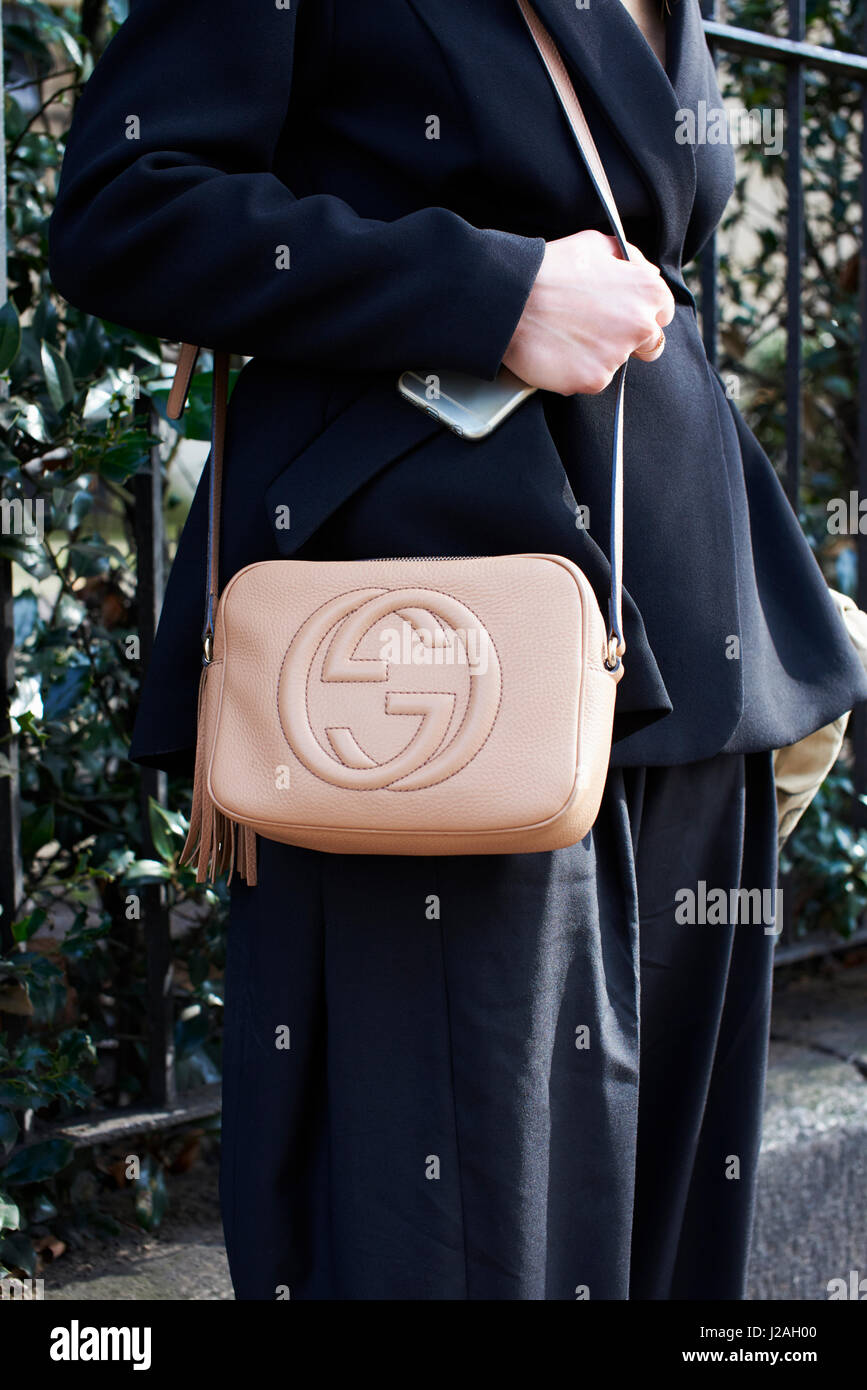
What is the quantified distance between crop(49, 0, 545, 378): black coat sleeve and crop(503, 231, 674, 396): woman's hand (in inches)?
1.0

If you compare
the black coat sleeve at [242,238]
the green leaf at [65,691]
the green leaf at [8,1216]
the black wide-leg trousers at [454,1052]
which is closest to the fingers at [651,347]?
the black coat sleeve at [242,238]

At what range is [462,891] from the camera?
1036mm

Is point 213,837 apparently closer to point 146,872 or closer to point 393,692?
point 393,692

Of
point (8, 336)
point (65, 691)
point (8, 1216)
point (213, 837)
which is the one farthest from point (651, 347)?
point (8, 1216)

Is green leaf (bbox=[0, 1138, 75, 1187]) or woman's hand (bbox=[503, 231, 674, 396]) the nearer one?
woman's hand (bbox=[503, 231, 674, 396])

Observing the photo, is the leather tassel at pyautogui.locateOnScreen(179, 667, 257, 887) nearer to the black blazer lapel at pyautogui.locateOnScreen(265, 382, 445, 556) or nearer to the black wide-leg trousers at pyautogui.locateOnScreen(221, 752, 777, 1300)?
the black wide-leg trousers at pyautogui.locateOnScreen(221, 752, 777, 1300)

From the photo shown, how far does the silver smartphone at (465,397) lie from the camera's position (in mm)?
1010

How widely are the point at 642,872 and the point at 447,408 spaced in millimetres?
475

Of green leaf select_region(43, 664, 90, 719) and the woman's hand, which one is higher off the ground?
the woman's hand

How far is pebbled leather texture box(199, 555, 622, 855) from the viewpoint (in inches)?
36.6

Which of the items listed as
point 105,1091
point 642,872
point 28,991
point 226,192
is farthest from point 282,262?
point 105,1091

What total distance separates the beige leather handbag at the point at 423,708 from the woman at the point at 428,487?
0.07 meters

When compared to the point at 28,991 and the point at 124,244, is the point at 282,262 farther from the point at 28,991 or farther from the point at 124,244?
the point at 28,991

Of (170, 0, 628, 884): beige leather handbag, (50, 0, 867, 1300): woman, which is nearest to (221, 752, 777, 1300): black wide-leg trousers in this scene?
(50, 0, 867, 1300): woman
